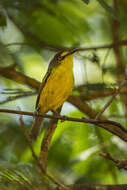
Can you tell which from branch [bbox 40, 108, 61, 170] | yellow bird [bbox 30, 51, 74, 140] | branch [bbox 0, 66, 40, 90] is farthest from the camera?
branch [bbox 0, 66, 40, 90]

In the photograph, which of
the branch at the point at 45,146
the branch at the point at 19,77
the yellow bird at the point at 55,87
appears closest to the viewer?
the branch at the point at 45,146

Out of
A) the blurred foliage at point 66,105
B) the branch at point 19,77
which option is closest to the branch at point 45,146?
the blurred foliage at point 66,105

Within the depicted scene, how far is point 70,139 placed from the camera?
4289mm

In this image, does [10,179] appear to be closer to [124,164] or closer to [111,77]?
[124,164]

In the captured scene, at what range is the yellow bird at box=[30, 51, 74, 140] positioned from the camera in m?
3.74

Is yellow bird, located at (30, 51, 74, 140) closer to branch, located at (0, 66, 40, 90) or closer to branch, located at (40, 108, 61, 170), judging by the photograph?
branch, located at (0, 66, 40, 90)

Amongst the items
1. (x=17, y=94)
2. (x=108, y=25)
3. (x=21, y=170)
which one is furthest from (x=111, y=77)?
(x=21, y=170)

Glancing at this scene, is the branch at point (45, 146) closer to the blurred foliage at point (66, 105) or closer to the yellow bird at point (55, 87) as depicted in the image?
the blurred foliage at point (66, 105)

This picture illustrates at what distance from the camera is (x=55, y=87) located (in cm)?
375

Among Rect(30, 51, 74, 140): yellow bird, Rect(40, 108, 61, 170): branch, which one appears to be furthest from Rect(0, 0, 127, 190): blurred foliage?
Rect(40, 108, 61, 170): branch

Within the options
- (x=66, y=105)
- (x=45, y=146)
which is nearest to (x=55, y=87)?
(x=45, y=146)

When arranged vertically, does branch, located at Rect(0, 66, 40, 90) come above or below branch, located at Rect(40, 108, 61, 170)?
above

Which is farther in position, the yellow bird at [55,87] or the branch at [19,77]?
the branch at [19,77]

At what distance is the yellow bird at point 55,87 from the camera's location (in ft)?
12.3
